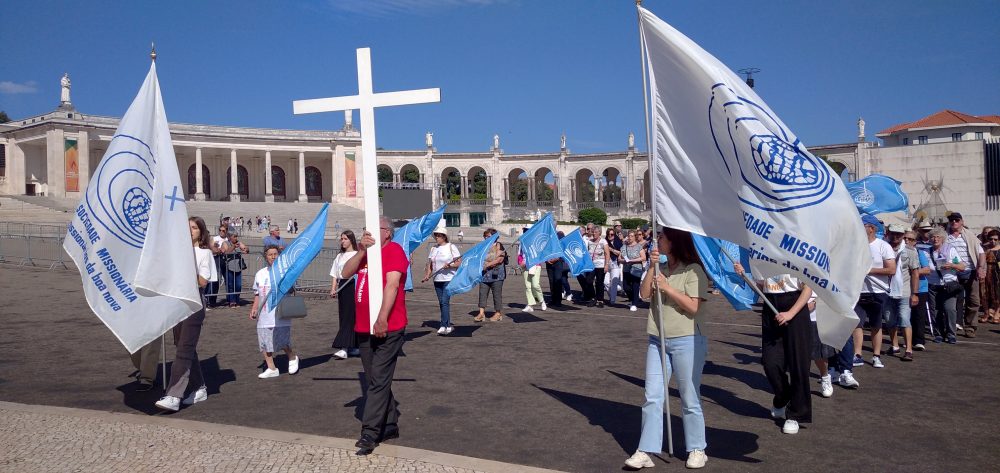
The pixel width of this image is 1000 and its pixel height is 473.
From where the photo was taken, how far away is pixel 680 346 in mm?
5156

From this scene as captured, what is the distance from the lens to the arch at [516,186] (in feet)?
289

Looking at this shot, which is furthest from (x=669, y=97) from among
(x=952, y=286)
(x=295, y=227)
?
(x=295, y=227)

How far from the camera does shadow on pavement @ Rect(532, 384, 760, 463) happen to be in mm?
5645

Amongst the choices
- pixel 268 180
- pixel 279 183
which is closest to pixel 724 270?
pixel 268 180

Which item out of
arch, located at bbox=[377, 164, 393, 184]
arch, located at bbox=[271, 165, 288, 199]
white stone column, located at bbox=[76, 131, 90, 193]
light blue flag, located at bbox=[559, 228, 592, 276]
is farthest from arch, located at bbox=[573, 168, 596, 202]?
light blue flag, located at bbox=[559, 228, 592, 276]

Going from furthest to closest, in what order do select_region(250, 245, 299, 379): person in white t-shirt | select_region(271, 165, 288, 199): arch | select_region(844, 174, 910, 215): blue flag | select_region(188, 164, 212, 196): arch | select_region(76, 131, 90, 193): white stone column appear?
select_region(271, 165, 288, 199): arch → select_region(188, 164, 212, 196): arch → select_region(76, 131, 90, 193): white stone column → select_region(844, 174, 910, 215): blue flag → select_region(250, 245, 299, 379): person in white t-shirt

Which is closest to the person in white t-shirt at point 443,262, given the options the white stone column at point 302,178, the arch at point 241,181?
the white stone column at point 302,178

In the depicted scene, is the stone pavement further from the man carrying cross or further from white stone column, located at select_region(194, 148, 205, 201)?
white stone column, located at select_region(194, 148, 205, 201)

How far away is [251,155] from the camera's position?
7569 centimetres

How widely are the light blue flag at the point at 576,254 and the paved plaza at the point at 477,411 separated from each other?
11.7ft

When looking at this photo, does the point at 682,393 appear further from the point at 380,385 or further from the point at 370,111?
the point at 370,111

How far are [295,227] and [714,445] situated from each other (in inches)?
2031

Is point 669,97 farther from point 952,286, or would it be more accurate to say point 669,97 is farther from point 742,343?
point 952,286

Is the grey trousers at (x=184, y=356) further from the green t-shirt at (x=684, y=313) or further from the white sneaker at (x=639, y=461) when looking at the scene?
the green t-shirt at (x=684, y=313)
